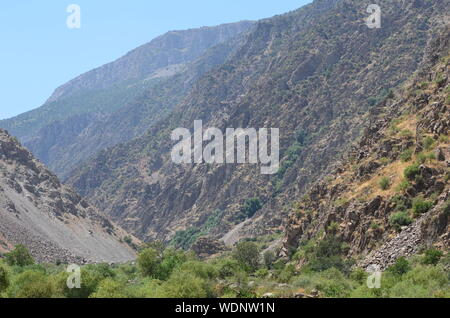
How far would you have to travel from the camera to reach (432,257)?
153 feet

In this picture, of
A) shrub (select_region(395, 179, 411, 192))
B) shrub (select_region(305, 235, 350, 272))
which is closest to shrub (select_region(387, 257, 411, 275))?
shrub (select_region(305, 235, 350, 272))

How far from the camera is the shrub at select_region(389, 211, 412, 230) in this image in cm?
5606

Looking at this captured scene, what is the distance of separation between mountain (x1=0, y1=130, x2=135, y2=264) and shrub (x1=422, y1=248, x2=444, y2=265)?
67.7 m

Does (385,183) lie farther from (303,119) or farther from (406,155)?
(303,119)

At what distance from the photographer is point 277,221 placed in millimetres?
138875

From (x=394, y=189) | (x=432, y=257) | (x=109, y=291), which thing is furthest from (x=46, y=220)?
(x=432, y=257)

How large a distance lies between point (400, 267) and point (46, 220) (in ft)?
291

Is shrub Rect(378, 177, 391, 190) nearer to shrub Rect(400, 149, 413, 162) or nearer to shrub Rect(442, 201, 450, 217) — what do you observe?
shrub Rect(400, 149, 413, 162)

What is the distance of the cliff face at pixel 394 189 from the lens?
5372cm

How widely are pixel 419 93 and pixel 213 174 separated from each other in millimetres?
112292
